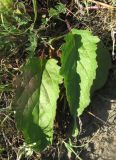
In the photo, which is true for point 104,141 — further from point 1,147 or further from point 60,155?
point 1,147

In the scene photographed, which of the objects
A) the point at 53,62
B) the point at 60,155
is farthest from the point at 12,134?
the point at 53,62

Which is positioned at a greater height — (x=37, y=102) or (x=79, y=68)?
(x=79, y=68)

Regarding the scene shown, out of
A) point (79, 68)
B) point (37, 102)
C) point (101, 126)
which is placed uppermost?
point (79, 68)

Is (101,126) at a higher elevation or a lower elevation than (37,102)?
lower

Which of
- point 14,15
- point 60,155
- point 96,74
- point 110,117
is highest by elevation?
point 14,15

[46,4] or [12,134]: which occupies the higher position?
[46,4]

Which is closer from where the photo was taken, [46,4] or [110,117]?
[110,117]
